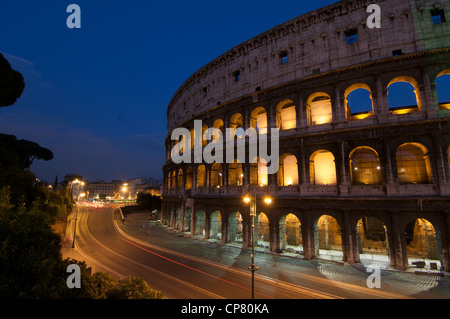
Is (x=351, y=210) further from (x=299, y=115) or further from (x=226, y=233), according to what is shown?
(x=226, y=233)

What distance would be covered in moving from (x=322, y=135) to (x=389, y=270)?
11.2m

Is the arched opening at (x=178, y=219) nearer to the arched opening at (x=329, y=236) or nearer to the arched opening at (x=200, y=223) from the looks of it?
the arched opening at (x=200, y=223)

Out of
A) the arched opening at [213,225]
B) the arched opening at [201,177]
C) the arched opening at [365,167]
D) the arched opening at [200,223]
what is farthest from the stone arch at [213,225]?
the arched opening at [365,167]

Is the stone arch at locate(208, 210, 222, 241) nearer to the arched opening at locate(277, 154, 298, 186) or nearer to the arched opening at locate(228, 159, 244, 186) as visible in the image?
the arched opening at locate(228, 159, 244, 186)

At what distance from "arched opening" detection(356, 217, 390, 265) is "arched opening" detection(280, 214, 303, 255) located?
527 centimetres

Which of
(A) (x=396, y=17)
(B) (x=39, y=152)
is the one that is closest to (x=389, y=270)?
(A) (x=396, y=17)

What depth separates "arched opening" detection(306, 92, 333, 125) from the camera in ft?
69.7

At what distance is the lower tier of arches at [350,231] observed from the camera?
15.8m

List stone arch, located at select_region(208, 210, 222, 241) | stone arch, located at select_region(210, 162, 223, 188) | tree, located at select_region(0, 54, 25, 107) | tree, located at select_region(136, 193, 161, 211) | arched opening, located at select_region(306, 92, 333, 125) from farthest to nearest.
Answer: tree, located at select_region(136, 193, 161, 211), stone arch, located at select_region(210, 162, 223, 188), stone arch, located at select_region(208, 210, 222, 241), arched opening, located at select_region(306, 92, 333, 125), tree, located at select_region(0, 54, 25, 107)

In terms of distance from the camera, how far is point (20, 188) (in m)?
16.1

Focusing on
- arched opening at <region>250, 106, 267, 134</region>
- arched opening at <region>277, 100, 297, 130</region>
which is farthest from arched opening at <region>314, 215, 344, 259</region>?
arched opening at <region>250, 106, 267, 134</region>

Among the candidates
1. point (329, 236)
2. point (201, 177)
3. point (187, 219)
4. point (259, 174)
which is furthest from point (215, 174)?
point (329, 236)

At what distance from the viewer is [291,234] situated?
75.6 feet

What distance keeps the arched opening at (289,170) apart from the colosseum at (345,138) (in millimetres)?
148
